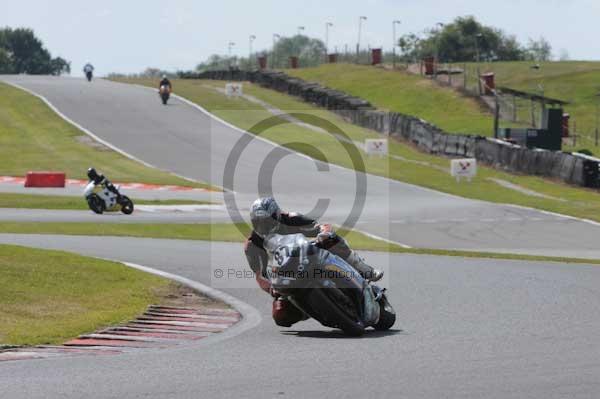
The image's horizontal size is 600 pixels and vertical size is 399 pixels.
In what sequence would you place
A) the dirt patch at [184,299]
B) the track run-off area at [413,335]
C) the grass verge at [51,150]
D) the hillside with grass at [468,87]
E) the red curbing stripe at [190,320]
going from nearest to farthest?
the track run-off area at [413,335]
the red curbing stripe at [190,320]
the dirt patch at [184,299]
the grass verge at [51,150]
the hillside with grass at [468,87]

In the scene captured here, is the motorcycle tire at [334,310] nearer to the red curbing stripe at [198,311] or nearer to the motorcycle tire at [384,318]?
the motorcycle tire at [384,318]

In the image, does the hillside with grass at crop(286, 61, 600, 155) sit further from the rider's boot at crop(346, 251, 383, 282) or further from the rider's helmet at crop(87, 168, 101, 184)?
the rider's boot at crop(346, 251, 383, 282)

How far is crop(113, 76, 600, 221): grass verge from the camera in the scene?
122 feet

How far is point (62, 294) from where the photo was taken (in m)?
14.1

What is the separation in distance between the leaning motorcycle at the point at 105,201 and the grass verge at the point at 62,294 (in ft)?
41.0

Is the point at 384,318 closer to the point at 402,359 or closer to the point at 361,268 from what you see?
the point at 361,268

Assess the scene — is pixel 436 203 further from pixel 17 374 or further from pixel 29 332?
pixel 17 374

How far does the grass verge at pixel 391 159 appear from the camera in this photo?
122ft

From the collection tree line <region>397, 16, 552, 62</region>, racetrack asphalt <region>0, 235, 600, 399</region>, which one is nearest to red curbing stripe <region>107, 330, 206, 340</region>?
racetrack asphalt <region>0, 235, 600, 399</region>

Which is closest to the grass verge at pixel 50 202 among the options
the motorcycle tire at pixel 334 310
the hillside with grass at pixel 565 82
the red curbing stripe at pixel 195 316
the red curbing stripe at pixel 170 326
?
the red curbing stripe at pixel 195 316

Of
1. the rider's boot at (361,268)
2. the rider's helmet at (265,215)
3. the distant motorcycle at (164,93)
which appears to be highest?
the distant motorcycle at (164,93)

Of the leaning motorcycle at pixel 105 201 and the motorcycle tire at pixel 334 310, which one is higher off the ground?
the motorcycle tire at pixel 334 310

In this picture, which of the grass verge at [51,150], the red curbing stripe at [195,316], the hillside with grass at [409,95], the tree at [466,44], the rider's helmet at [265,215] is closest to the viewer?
the rider's helmet at [265,215]

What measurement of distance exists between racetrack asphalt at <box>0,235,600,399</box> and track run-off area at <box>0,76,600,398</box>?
14 millimetres
